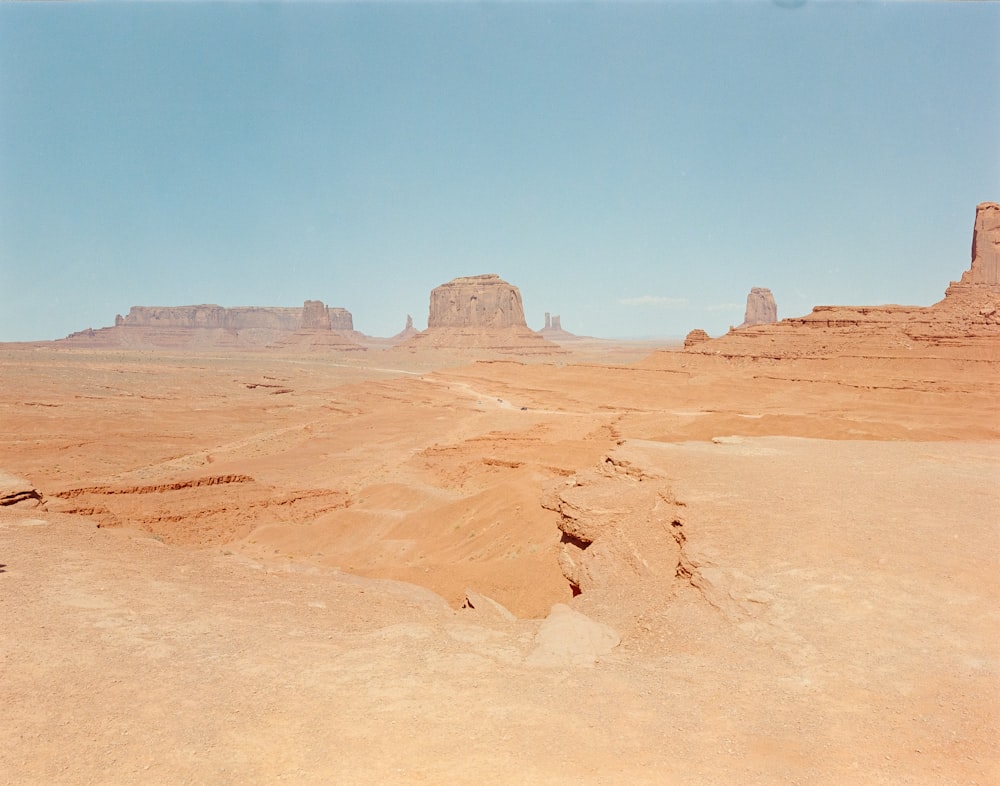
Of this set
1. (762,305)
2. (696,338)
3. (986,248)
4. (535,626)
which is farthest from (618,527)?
(762,305)

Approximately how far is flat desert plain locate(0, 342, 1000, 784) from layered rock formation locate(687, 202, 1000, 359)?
33.3m

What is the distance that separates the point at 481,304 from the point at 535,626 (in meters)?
133

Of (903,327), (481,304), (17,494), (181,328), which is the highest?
(481,304)

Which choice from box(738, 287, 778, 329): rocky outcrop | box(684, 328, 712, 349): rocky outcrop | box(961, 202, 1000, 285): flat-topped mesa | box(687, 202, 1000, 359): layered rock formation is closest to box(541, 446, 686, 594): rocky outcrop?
box(687, 202, 1000, 359): layered rock formation

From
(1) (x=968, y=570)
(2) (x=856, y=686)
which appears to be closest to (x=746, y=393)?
(1) (x=968, y=570)

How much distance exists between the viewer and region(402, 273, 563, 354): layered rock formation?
12962 centimetres

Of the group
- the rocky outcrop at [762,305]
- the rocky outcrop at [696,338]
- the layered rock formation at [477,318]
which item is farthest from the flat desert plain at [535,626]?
the rocky outcrop at [762,305]

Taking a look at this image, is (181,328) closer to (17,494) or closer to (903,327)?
(903,327)

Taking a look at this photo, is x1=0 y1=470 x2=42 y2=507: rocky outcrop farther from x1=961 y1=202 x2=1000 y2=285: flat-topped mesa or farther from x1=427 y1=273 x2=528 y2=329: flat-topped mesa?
x1=427 y1=273 x2=528 y2=329: flat-topped mesa

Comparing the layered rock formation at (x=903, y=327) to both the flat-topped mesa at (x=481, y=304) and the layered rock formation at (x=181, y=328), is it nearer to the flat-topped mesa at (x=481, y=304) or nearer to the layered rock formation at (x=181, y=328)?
the flat-topped mesa at (x=481, y=304)

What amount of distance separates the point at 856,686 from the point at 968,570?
11.5ft

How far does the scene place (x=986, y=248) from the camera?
183 feet

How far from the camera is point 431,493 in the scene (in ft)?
66.3

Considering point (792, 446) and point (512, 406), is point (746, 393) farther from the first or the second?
point (792, 446)
